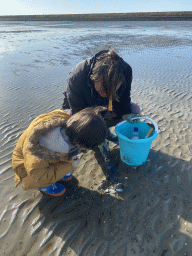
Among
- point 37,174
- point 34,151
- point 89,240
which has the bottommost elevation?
point 89,240

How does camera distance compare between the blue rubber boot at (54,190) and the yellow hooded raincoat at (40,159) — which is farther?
the blue rubber boot at (54,190)

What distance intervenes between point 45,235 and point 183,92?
226 inches

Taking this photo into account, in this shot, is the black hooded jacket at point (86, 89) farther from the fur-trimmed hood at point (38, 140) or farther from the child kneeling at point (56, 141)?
the fur-trimmed hood at point (38, 140)

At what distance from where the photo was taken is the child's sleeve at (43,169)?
1.73 metres

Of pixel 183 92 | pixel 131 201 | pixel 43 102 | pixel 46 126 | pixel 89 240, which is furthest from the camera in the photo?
pixel 183 92

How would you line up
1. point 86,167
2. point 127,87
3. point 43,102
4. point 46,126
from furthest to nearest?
1. point 43,102
2. point 86,167
3. point 127,87
4. point 46,126

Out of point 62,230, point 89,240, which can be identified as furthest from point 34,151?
point 89,240

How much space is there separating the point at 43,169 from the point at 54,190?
0.75 meters

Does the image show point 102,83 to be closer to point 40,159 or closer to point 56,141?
point 56,141

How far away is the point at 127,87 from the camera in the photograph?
8.34 feet

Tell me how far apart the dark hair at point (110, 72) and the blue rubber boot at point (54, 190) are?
155cm

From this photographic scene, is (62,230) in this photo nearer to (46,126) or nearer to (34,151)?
(34,151)

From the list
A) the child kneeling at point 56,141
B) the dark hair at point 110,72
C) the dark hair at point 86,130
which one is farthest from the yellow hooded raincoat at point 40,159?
the dark hair at point 110,72

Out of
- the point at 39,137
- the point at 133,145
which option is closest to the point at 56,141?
the point at 39,137
